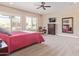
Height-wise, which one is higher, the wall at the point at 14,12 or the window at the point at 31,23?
the wall at the point at 14,12

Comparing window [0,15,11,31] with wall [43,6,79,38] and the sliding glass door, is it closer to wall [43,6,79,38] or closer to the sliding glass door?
the sliding glass door

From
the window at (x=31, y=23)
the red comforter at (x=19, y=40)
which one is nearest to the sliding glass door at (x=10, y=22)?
the window at (x=31, y=23)

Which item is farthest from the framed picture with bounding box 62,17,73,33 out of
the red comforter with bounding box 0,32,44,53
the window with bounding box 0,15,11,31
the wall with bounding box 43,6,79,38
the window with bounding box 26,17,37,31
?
the window with bounding box 0,15,11,31

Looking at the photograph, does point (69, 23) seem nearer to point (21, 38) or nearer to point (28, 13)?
point (28, 13)

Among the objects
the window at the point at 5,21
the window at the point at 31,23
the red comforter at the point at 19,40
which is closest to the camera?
the red comforter at the point at 19,40

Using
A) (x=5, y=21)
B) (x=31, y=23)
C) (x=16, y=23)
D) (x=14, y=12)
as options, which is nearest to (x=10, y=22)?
(x=5, y=21)

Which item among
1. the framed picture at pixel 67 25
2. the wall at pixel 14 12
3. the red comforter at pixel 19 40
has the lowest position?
the red comforter at pixel 19 40

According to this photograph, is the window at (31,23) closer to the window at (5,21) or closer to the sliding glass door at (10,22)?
the sliding glass door at (10,22)

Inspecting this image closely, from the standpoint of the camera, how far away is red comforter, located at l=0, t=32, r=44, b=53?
3.46 meters

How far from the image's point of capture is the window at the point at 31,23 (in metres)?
8.93

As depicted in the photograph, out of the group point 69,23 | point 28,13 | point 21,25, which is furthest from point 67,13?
point 21,25

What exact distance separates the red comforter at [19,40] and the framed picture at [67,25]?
3834mm

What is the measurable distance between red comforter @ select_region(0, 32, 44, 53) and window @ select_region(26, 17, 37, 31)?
394 centimetres

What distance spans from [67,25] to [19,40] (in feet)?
17.9
